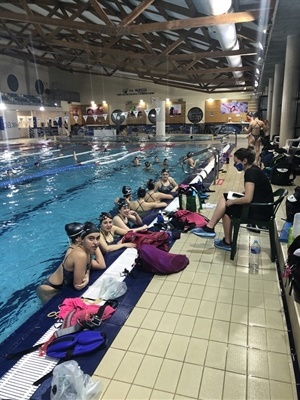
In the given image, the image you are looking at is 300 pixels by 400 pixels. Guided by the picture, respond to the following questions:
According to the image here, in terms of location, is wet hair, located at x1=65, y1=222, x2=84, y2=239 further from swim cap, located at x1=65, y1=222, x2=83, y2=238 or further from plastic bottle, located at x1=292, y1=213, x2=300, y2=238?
plastic bottle, located at x1=292, y1=213, x2=300, y2=238

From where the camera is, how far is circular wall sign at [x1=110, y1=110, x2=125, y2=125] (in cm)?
2927

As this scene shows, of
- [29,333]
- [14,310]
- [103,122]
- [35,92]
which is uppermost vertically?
[35,92]

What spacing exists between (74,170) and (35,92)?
1993 cm

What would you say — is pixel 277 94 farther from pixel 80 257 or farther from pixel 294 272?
pixel 80 257

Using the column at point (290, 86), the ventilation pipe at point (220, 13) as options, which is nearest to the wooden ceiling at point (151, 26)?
the ventilation pipe at point (220, 13)

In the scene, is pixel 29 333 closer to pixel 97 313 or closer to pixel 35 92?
pixel 97 313

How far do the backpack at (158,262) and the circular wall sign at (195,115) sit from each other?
25.4 m

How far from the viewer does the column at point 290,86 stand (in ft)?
24.6

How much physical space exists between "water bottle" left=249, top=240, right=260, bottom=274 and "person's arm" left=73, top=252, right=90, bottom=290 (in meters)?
1.68

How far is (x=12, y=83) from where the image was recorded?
24.8 metres

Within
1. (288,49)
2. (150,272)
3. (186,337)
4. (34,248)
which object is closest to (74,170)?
(34,248)

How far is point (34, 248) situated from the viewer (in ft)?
15.5

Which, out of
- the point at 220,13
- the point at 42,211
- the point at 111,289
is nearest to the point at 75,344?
the point at 111,289

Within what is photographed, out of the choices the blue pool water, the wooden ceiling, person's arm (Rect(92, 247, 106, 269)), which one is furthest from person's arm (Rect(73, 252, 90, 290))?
the wooden ceiling
